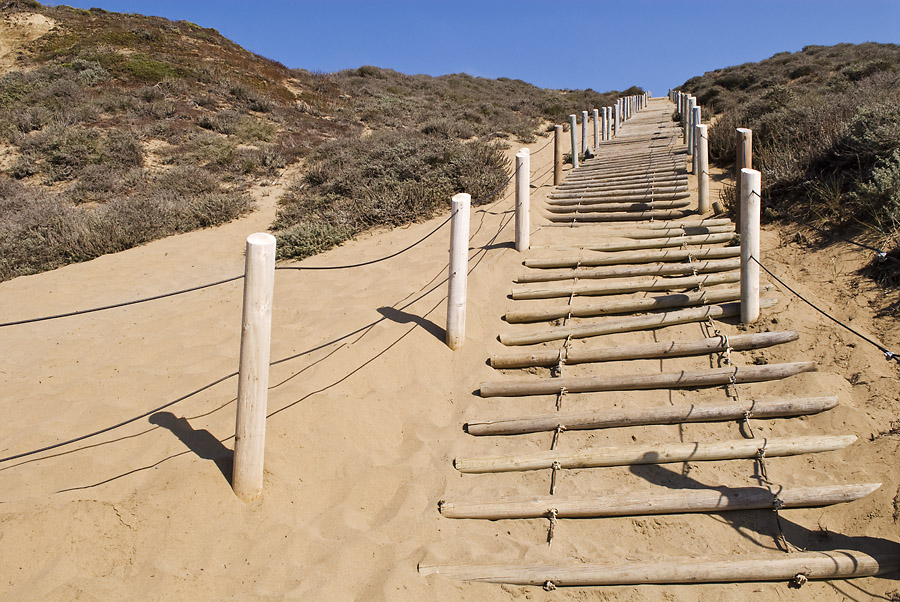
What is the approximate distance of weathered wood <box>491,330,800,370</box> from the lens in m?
4.68

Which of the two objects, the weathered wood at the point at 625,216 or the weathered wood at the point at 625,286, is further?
the weathered wood at the point at 625,216

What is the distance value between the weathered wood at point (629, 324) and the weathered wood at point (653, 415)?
1.12 m

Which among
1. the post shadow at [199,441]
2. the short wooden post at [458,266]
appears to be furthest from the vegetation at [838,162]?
the post shadow at [199,441]

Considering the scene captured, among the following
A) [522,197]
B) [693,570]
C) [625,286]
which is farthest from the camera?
[522,197]

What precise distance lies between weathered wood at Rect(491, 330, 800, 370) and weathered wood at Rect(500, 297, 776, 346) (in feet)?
0.92

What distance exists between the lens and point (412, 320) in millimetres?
5422

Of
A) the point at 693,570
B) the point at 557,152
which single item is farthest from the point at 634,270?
the point at 557,152

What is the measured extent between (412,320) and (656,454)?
101 inches

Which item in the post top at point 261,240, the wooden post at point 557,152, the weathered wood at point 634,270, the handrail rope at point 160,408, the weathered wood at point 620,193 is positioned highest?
the wooden post at point 557,152

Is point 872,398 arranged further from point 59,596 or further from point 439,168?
point 439,168

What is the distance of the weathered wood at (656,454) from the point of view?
3.59m

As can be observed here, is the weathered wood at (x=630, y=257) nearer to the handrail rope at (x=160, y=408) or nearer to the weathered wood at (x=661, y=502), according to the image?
the handrail rope at (x=160, y=408)

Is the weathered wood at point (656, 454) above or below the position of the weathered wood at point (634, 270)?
below

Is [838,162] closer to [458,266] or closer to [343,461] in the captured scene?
[458,266]
